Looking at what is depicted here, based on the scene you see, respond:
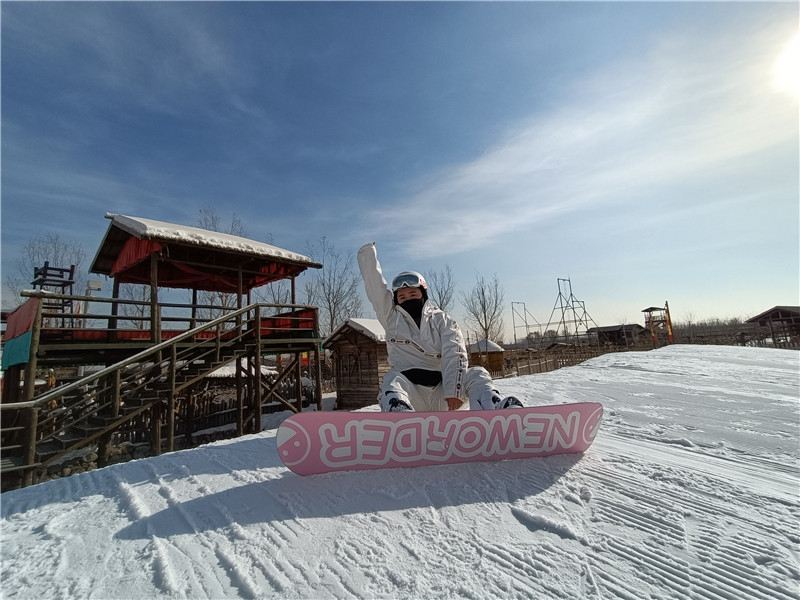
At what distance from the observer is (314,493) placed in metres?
1.88

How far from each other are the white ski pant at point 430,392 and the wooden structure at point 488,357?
16632mm

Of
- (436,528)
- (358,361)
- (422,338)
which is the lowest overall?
(436,528)

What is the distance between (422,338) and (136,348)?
282 inches

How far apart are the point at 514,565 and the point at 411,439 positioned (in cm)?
99

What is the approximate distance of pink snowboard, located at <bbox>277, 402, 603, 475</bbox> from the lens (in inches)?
82.0

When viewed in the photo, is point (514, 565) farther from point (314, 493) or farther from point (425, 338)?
point (425, 338)

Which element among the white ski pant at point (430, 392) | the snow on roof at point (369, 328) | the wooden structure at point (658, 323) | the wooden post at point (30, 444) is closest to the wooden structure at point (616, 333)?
the wooden structure at point (658, 323)

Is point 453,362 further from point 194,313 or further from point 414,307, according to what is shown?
point 194,313

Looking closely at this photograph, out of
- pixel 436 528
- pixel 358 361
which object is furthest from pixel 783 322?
pixel 436 528

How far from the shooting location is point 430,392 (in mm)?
2967

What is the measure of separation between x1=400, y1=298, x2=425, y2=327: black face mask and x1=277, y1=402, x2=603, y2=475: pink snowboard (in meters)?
1.18

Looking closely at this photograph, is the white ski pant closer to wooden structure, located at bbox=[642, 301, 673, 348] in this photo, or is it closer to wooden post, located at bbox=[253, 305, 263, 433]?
wooden post, located at bbox=[253, 305, 263, 433]

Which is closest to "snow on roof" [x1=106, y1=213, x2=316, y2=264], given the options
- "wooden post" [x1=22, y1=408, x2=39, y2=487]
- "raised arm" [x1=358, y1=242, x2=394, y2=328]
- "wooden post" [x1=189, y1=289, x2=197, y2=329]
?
"wooden post" [x1=189, y1=289, x2=197, y2=329]

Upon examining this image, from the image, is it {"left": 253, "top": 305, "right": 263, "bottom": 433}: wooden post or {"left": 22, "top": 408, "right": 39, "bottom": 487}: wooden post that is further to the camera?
{"left": 253, "top": 305, "right": 263, "bottom": 433}: wooden post
